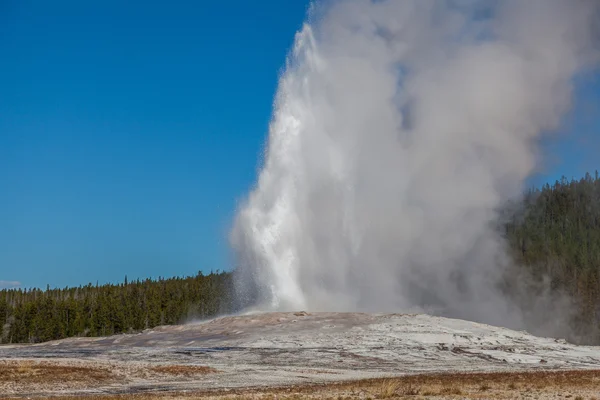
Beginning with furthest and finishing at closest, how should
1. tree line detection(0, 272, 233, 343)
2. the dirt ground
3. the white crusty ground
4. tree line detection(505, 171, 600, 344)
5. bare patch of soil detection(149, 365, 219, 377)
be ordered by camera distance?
tree line detection(505, 171, 600, 344) → tree line detection(0, 272, 233, 343) → bare patch of soil detection(149, 365, 219, 377) → the white crusty ground → the dirt ground

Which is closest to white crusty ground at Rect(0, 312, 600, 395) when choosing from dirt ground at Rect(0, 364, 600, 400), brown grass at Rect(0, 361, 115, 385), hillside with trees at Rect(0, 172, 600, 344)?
brown grass at Rect(0, 361, 115, 385)

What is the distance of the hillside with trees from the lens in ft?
328

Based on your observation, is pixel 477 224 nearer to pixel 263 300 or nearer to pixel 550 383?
pixel 263 300

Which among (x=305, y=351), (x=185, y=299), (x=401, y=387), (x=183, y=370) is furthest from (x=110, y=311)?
(x=401, y=387)

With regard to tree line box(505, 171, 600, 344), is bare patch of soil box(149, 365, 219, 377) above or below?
below

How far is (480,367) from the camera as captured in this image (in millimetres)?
39375

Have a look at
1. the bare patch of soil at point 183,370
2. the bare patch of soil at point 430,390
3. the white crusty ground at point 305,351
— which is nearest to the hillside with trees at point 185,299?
the white crusty ground at point 305,351

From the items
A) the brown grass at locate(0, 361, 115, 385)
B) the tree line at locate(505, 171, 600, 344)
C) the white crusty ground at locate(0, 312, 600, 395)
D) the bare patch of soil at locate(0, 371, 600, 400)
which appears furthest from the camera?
the tree line at locate(505, 171, 600, 344)

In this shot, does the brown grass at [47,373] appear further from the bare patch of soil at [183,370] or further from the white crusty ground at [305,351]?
the bare patch of soil at [183,370]

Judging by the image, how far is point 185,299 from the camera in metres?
113

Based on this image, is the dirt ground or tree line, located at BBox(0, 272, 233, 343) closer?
the dirt ground

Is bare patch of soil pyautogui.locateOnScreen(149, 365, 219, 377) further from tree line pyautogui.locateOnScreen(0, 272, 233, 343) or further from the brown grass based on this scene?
tree line pyautogui.locateOnScreen(0, 272, 233, 343)

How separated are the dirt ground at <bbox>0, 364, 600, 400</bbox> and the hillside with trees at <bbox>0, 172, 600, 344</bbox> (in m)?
51.2

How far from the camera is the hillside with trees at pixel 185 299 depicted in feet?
328
